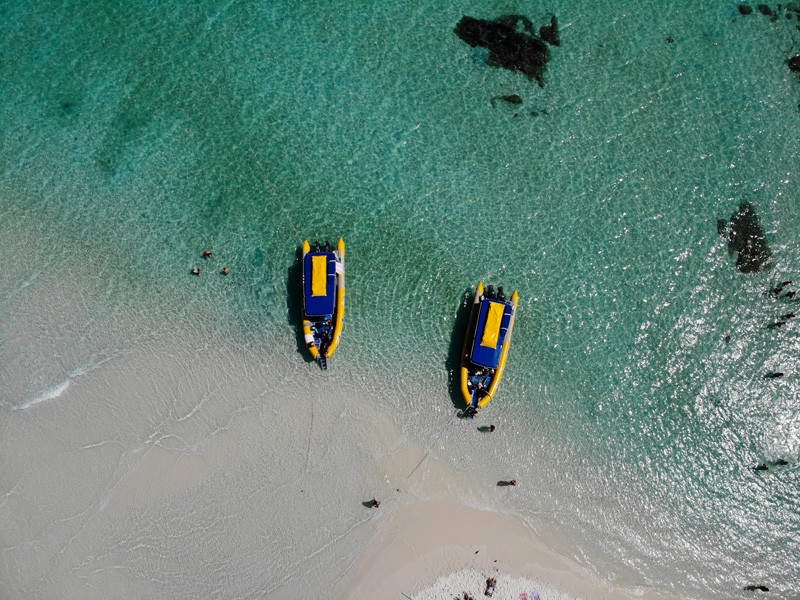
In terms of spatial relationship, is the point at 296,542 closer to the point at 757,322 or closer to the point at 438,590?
the point at 438,590

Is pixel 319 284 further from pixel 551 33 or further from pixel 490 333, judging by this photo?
pixel 551 33

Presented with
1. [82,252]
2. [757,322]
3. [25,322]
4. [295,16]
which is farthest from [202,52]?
[757,322]

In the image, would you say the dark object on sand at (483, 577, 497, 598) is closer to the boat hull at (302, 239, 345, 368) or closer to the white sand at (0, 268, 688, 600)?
the white sand at (0, 268, 688, 600)

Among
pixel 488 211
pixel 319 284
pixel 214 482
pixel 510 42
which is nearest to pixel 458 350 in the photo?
pixel 488 211

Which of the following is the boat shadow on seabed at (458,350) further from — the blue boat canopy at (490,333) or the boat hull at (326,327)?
the boat hull at (326,327)

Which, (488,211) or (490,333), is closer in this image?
(490,333)

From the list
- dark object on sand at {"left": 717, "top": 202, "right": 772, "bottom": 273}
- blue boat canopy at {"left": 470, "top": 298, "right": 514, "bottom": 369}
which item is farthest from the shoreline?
dark object on sand at {"left": 717, "top": 202, "right": 772, "bottom": 273}
